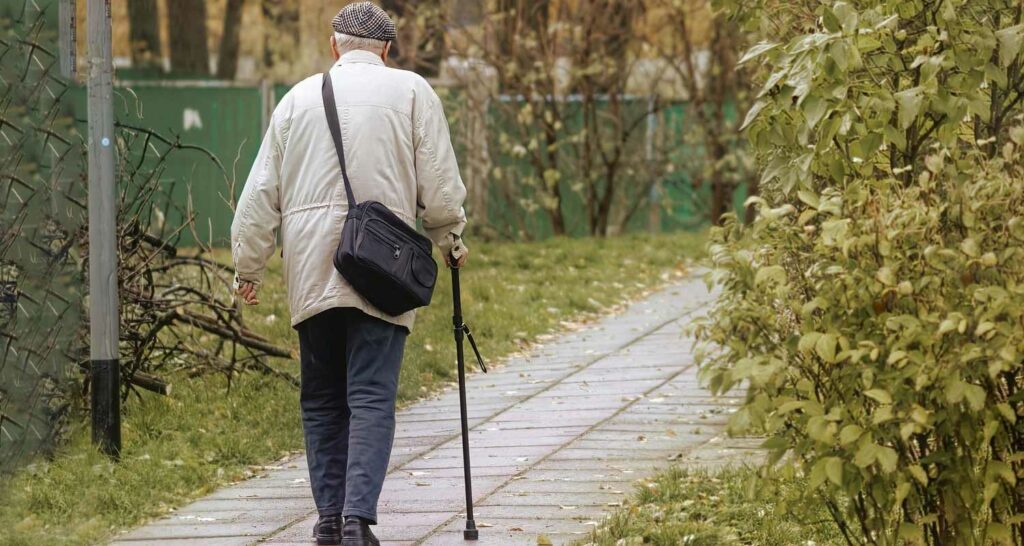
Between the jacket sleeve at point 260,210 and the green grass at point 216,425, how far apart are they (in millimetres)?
1267

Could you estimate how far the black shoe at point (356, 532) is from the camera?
4.93 metres

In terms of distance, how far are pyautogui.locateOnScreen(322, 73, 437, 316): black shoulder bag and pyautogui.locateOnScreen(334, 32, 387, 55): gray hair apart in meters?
0.19

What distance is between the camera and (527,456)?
21.9 feet

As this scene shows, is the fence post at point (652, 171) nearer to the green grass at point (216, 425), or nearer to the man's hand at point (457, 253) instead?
the green grass at point (216, 425)

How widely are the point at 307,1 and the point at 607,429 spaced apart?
21.2 meters

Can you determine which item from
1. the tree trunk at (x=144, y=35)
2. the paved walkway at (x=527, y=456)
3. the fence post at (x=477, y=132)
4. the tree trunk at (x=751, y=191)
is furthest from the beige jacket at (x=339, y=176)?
the tree trunk at (x=144, y=35)

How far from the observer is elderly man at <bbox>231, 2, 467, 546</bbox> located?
5016mm

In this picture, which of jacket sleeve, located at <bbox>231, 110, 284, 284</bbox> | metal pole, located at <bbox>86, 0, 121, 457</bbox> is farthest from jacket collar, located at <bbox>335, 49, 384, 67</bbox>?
metal pole, located at <bbox>86, 0, 121, 457</bbox>

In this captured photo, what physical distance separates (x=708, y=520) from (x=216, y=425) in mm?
2779

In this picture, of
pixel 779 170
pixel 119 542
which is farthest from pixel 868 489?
pixel 119 542

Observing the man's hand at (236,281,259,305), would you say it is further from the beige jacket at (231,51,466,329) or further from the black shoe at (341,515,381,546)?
the black shoe at (341,515,381,546)

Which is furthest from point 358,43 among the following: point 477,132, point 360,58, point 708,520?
point 477,132

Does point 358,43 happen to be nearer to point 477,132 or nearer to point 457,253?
point 457,253

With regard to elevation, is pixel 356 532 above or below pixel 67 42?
below
